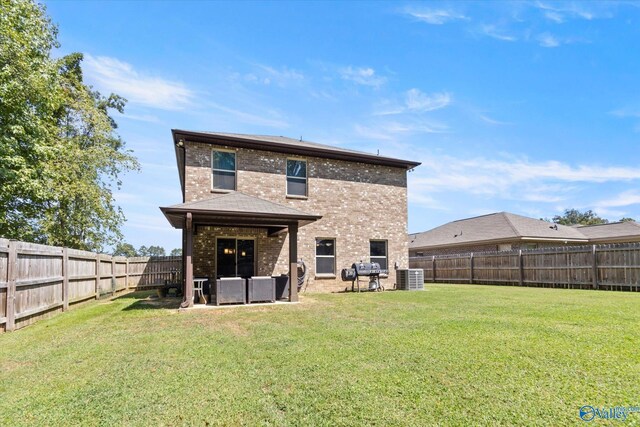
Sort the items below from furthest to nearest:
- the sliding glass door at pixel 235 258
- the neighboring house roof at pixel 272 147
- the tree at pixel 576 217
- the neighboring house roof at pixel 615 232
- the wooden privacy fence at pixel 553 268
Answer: the tree at pixel 576 217 < the neighboring house roof at pixel 615 232 < the wooden privacy fence at pixel 553 268 < the sliding glass door at pixel 235 258 < the neighboring house roof at pixel 272 147

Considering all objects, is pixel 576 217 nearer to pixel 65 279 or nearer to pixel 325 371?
pixel 325 371

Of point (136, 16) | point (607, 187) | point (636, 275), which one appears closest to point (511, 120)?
point (636, 275)

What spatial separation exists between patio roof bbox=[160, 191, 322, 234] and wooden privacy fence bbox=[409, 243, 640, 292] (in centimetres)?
1220

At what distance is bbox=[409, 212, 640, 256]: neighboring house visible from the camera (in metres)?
22.0

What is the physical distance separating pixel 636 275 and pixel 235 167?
1568 centimetres

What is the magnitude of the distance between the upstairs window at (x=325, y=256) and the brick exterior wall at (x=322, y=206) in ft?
0.60

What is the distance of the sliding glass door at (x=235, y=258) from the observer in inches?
504

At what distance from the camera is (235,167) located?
13.2 meters

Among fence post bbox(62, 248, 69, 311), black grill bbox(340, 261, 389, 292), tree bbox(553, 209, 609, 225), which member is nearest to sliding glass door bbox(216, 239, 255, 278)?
black grill bbox(340, 261, 389, 292)

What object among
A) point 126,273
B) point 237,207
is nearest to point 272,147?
point 237,207

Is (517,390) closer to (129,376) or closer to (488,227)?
(129,376)

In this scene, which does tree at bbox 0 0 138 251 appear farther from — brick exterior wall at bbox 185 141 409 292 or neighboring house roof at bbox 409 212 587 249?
neighboring house roof at bbox 409 212 587 249

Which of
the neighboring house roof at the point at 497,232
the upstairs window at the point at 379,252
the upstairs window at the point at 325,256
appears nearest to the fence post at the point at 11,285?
the upstairs window at the point at 325,256

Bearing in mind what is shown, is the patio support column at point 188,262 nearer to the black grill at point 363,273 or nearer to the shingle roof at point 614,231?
the black grill at point 363,273
